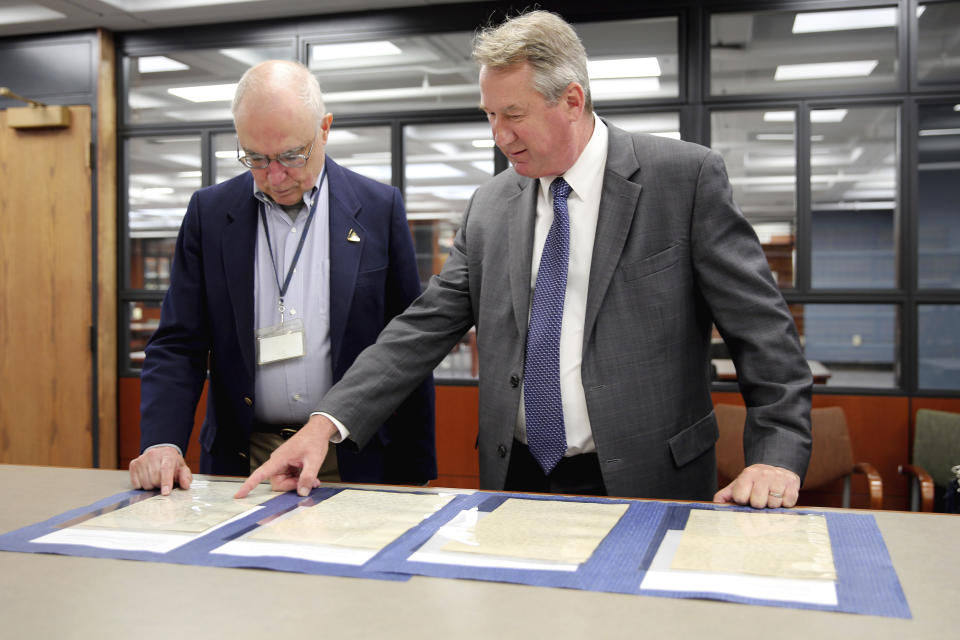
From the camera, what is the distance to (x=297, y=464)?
1521 mm

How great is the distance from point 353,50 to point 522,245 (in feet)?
11.6

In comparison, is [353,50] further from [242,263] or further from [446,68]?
[242,263]

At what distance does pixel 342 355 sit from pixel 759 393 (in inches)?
37.3

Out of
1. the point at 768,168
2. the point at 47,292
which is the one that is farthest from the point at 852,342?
the point at 47,292

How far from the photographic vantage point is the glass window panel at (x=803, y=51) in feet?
13.5

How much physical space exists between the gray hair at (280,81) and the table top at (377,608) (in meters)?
1.11

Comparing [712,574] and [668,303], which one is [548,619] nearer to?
[712,574]

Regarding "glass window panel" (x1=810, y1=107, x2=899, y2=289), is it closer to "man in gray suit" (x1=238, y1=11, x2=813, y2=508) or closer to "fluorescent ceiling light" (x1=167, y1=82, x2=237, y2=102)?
"man in gray suit" (x1=238, y1=11, x2=813, y2=508)

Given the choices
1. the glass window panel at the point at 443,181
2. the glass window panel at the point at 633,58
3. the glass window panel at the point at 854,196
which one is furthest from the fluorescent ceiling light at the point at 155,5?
the glass window panel at the point at 854,196

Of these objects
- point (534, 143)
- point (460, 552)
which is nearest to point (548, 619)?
point (460, 552)

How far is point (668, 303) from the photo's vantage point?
5.32ft

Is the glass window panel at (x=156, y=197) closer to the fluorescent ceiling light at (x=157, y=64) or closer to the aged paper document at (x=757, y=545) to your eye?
the fluorescent ceiling light at (x=157, y=64)

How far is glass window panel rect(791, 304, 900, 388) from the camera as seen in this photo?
4.16 metres

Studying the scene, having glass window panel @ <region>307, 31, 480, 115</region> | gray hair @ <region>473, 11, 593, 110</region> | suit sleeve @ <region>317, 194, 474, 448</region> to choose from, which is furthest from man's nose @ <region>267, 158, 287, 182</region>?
glass window panel @ <region>307, 31, 480, 115</region>
